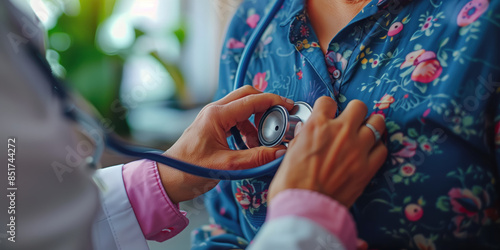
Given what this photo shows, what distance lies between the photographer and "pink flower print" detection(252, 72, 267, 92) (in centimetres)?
76

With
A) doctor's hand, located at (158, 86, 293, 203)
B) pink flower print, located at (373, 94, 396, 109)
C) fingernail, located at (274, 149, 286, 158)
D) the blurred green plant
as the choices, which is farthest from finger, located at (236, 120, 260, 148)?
the blurred green plant

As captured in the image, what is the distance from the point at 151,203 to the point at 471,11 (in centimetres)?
55

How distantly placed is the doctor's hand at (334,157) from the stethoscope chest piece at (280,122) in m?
0.06

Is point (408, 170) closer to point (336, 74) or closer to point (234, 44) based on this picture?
point (336, 74)

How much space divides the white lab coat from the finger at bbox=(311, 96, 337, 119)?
0.52ft

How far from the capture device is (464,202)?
0.52 meters

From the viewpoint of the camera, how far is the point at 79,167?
497 millimetres

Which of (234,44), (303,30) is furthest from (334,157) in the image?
(234,44)

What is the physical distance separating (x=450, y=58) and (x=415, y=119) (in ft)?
0.30

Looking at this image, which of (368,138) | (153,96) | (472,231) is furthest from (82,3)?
(472,231)

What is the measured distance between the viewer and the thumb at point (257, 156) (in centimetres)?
59

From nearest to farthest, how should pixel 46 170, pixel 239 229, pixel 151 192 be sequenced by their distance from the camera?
1. pixel 46 170
2. pixel 151 192
3. pixel 239 229

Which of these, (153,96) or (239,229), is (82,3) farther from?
(239,229)

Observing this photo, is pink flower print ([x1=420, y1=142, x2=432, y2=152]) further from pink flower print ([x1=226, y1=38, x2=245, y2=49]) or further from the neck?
pink flower print ([x1=226, y1=38, x2=245, y2=49])
